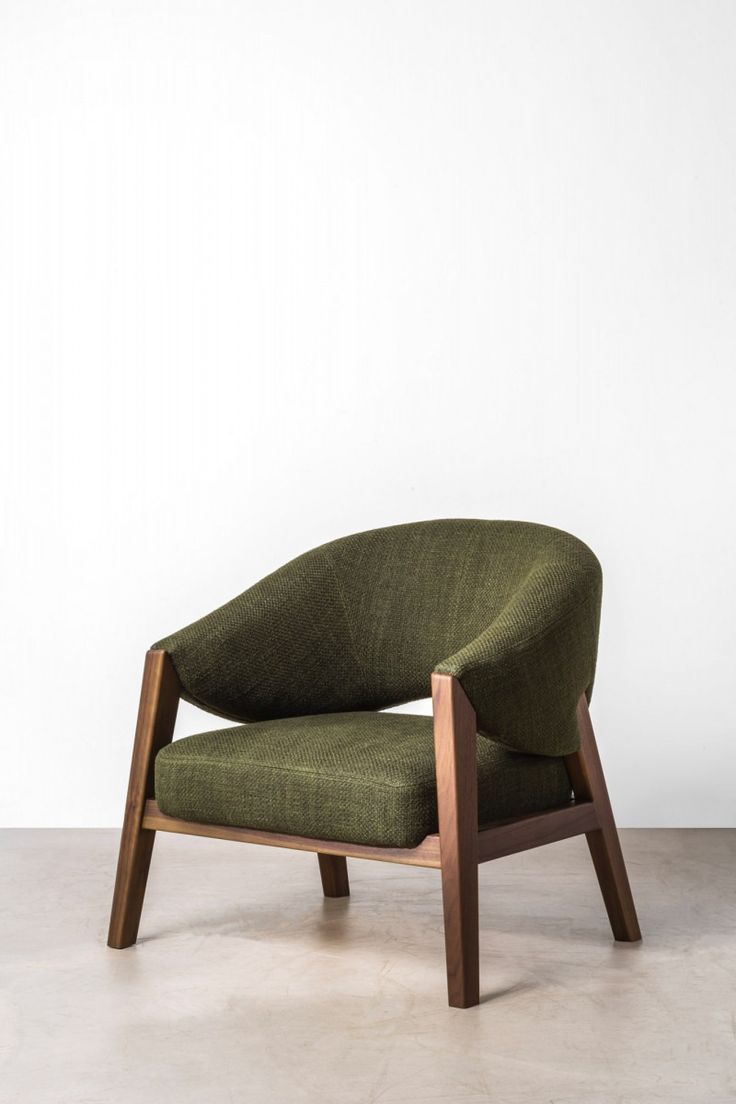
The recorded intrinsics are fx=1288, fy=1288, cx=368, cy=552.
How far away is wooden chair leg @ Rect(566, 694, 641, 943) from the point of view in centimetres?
245

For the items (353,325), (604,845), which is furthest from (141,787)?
(353,325)

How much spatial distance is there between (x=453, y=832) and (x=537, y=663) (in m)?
0.35

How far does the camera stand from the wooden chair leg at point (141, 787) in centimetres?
243

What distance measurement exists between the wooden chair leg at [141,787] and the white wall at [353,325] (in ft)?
4.22

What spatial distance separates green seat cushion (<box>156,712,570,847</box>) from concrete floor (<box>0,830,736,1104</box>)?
0.29 metres

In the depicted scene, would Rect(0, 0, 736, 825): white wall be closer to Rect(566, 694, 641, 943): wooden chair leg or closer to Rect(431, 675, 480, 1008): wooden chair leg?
Rect(566, 694, 641, 943): wooden chair leg

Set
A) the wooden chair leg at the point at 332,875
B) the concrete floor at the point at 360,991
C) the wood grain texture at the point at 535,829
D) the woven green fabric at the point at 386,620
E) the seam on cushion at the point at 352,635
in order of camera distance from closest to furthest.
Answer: the concrete floor at the point at 360,991
the wood grain texture at the point at 535,829
the woven green fabric at the point at 386,620
the seam on cushion at the point at 352,635
the wooden chair leg at the point at 332,875

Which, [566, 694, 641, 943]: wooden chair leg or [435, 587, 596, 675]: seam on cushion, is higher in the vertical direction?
[435, 587, 596, 675]: seam on cushion

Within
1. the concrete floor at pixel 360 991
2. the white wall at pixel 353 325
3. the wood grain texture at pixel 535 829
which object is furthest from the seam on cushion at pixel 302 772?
the white wall at pixel 353 325

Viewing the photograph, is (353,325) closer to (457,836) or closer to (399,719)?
(399,719)

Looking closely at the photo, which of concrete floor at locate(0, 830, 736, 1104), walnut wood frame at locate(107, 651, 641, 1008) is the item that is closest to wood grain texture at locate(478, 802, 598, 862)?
walnut wood frame at locate(107, 651, 641, 1008)

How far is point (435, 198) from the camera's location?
3648mm

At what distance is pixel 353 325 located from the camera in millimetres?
3676

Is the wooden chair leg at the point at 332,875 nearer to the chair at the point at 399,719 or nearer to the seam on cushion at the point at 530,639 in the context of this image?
the chair at the point at 399,719
